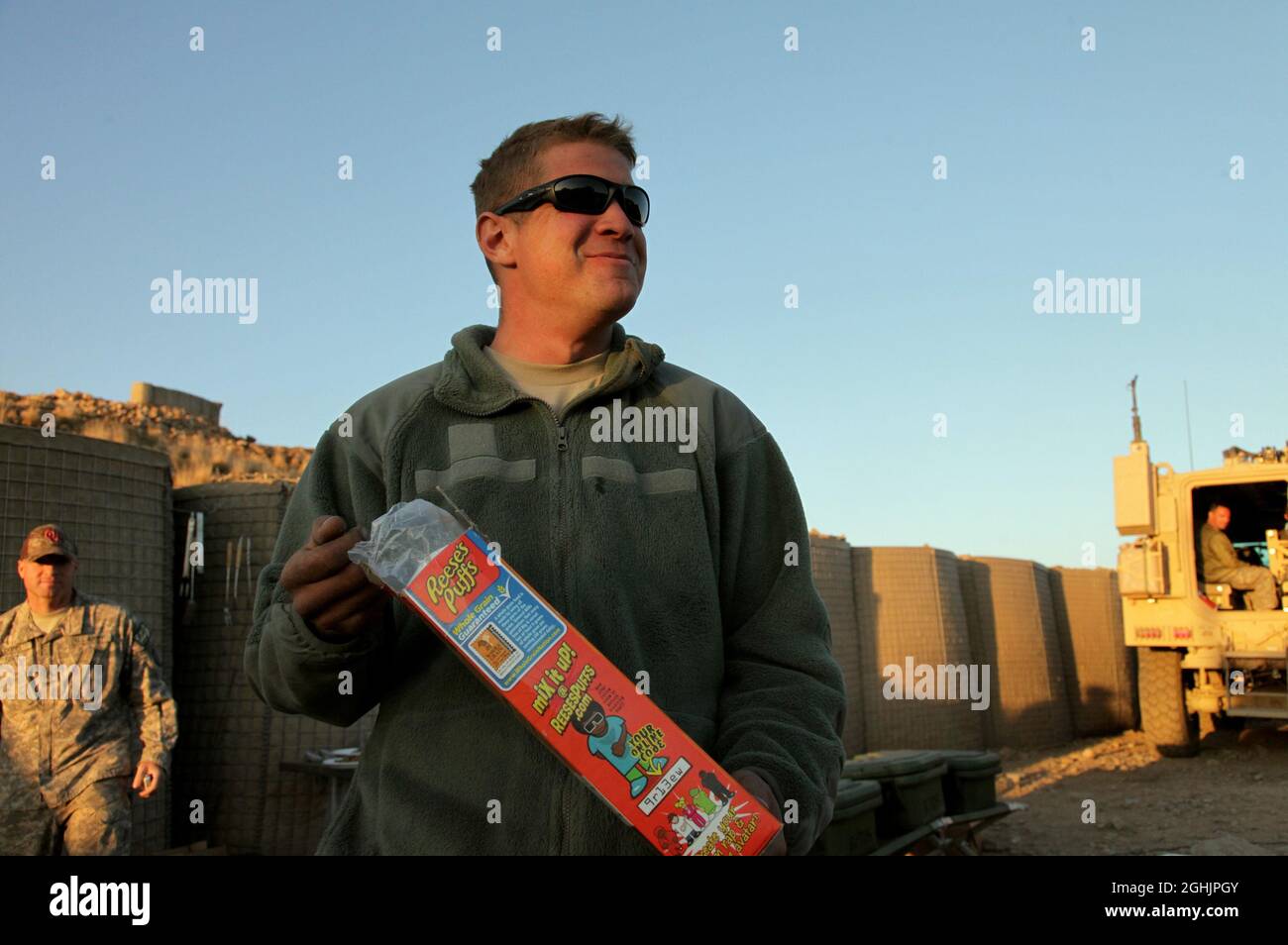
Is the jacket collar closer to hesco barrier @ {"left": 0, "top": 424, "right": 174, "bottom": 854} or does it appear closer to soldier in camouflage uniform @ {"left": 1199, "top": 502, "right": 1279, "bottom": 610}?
hesco barrier @ {"left": 0, "top": 424, "right": 174, "bottom": 854}

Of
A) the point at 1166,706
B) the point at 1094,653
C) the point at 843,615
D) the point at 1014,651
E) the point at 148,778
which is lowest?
the point at 1166,706

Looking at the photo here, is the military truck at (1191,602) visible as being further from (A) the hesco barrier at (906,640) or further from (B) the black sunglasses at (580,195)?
(B) the black sunglasses at (580,195)

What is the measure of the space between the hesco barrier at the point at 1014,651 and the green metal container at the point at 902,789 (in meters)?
5.36

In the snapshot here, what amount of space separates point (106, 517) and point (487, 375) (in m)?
5.03

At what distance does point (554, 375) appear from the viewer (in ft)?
Result: 5.84

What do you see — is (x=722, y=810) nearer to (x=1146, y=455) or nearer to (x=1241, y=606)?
(x=1146, y=455)

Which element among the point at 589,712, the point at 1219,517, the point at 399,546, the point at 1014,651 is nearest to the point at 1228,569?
the point at 1219,517

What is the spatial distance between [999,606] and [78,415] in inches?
679

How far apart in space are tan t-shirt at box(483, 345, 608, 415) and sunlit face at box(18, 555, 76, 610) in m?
3.73

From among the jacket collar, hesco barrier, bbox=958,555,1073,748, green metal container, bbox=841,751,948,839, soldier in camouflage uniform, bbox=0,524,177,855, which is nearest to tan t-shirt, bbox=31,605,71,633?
soldier in camouflage uniform, bbox=0,524,177,855

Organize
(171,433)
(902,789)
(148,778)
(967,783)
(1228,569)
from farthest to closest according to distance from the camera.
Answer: (171,433)
(1228,569)
(967,783)
(902,789)
(148,778)

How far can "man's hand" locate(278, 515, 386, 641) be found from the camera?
4.61 feet

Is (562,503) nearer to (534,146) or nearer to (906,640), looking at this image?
(534,146)
